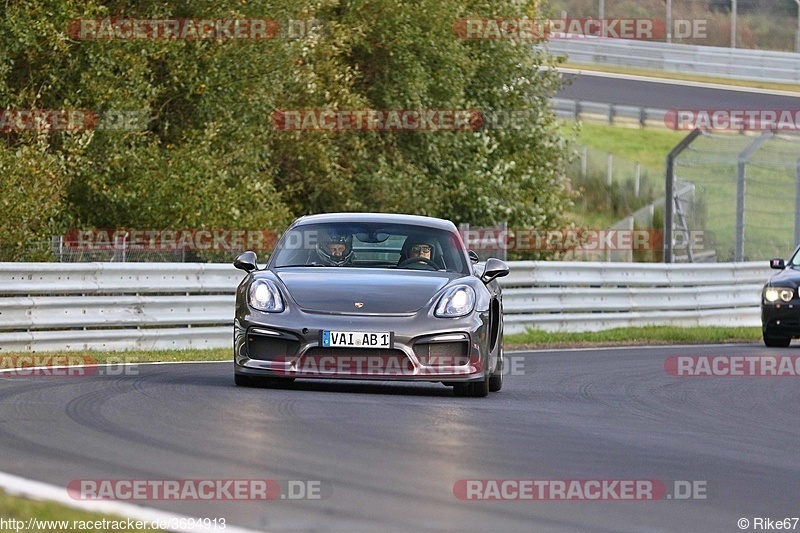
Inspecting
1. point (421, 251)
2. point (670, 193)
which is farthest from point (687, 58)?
point (421, 251)

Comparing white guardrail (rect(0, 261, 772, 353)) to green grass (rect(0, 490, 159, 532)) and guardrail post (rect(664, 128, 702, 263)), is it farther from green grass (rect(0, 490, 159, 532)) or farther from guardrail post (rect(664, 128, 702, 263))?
green grass (rect(0, 490, 159, 532))

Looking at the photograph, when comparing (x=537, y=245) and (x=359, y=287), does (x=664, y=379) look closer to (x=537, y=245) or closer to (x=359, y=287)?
(x=359, y=287)

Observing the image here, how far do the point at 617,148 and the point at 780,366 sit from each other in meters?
36.6

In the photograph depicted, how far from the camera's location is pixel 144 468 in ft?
22.1

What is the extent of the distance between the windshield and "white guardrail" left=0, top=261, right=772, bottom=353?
3.98 m

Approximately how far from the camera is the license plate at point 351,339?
34.5 ft

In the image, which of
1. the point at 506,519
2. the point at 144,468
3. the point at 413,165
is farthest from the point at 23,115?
the point at 506,519

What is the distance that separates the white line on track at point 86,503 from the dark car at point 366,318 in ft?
14.1

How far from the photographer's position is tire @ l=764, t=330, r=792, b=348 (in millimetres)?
20219

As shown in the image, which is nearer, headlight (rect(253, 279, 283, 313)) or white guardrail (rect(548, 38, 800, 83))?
headlight (rect(253, 279, 283, 313))
